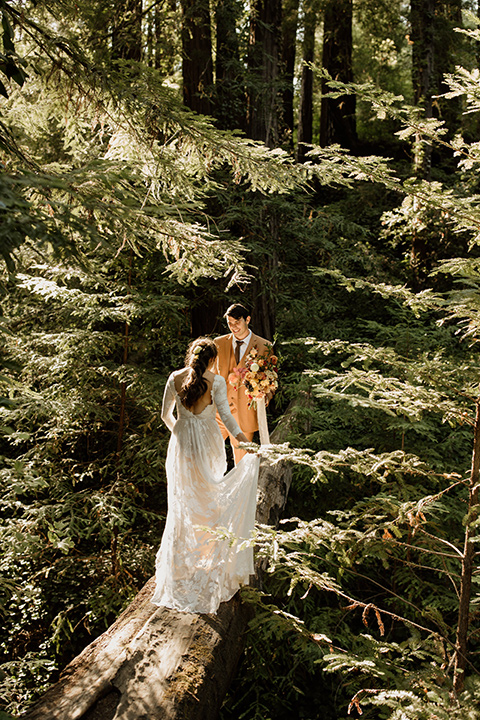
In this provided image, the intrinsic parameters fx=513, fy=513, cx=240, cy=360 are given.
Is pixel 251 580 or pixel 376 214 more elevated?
pixel 376 214

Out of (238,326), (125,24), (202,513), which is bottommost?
(202,513)

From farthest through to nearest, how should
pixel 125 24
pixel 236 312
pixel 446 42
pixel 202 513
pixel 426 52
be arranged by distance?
pixel 446 42 → pixel 426 52 → pixel 125 24 → pixel 236 312 → pixel 202 513

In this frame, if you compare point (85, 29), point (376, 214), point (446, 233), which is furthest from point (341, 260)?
point (85, 29)

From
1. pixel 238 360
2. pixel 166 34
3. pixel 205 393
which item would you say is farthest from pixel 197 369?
pixel 166 34

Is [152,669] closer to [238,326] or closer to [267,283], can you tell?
[238,326]

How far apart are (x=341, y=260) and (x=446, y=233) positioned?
9.87 ft

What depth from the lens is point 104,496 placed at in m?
6.07

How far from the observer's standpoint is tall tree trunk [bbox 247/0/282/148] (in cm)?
994

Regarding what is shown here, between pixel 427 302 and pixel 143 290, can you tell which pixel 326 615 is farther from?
pixel 143 290

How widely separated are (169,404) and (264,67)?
7993 millimetres

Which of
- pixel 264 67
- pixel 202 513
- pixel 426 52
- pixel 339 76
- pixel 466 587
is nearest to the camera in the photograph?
pixel 466 587

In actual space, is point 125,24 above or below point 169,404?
above

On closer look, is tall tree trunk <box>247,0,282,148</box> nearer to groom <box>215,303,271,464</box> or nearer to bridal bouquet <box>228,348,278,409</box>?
groom <box>215,303,271,464</box>

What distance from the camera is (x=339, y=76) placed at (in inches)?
695
